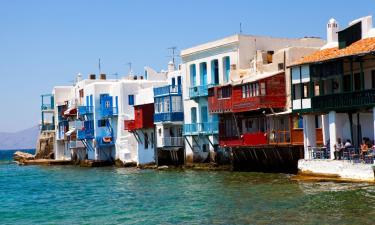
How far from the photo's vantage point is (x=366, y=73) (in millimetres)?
40281

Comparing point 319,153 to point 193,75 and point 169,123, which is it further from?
point 169,123

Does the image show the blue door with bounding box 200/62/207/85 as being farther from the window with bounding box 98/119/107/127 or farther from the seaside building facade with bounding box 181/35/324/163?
the window with bounding box 98/119/107/127

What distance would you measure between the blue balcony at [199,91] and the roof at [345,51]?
52.8 ft

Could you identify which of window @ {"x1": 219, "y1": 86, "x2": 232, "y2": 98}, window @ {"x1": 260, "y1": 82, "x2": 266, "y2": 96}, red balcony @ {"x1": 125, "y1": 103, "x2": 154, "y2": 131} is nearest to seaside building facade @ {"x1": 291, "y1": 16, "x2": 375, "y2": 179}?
window @ {"x1": 260, "y1": 82, "x2": 266, "y2": 96}

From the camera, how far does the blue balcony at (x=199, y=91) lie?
57016 mm

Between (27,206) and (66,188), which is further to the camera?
(66,188)

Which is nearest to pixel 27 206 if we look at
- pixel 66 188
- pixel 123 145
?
pixel 66 188

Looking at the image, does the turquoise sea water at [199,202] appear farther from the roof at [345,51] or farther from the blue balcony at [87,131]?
the blue balcony at [87,131]

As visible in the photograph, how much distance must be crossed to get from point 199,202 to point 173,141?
96.0 ft

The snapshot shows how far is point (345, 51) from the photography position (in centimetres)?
3791

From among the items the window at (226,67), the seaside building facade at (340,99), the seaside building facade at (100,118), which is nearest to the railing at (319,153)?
the seaside building facade at (340,99)

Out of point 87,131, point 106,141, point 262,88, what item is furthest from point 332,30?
point 87,131

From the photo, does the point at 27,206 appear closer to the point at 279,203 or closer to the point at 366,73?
the point at 279,203

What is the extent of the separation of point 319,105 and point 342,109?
1.93m
